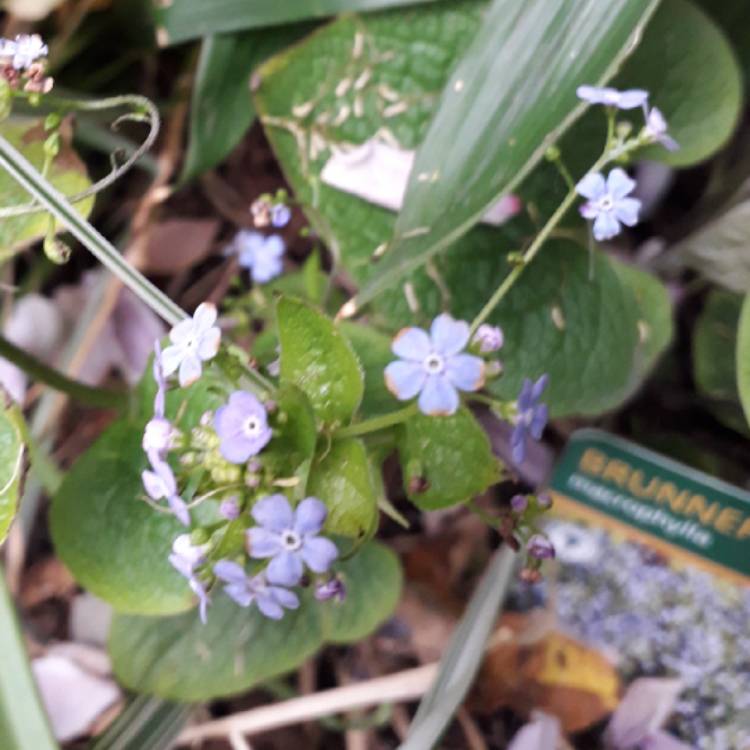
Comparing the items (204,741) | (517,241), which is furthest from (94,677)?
(517,241)

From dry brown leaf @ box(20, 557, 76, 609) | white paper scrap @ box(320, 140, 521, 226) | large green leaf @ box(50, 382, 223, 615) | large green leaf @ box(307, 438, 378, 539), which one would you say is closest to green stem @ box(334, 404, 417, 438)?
large green leaf @ box(307, 438, 378, 539)

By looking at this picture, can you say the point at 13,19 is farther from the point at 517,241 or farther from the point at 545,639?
the point at 545,639

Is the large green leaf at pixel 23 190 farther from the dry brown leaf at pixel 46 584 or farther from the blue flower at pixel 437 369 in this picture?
the dry brown leaf at pixel 46 584

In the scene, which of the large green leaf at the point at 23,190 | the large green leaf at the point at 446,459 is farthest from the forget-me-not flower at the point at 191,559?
the large green leaf at the point at 23,190

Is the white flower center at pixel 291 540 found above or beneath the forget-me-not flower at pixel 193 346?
beneath

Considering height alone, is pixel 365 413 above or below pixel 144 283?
below
